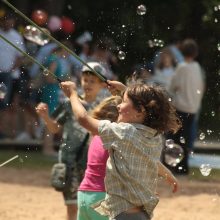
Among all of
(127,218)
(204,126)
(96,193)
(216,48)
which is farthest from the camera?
(216,48)

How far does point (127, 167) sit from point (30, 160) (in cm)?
800

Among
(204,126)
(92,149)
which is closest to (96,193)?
(92,149)

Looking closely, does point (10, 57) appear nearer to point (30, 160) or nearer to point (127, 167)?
point (30, 160)

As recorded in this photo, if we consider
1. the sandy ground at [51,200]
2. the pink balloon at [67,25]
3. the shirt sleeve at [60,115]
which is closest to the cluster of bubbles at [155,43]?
the pink balloon at [67,25]

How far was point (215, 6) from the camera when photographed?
15773 millimetres

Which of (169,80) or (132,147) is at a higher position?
(132,147)

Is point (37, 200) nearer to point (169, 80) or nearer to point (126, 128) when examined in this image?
point (169, 80)

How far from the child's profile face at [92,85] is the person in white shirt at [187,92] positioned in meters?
4.70

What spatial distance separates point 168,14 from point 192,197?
7109mm

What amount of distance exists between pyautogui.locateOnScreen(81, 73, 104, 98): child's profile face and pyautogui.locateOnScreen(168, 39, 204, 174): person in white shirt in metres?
4.70

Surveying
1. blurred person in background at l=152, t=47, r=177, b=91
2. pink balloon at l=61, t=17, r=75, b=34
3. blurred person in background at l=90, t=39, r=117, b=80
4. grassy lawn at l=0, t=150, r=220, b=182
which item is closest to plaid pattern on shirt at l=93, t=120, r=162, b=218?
blurred person in background at l=90, t=39, r=117, b=80

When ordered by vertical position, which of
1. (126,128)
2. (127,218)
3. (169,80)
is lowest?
(169,80)

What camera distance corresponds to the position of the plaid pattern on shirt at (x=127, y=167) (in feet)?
17.8

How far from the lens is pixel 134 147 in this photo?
17.8 ft
